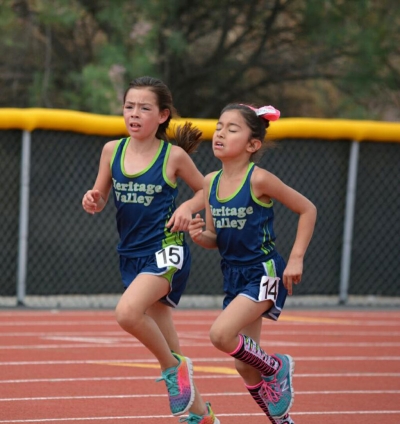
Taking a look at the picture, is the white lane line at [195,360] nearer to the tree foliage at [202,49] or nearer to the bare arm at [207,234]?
the bare arm at [207,234]

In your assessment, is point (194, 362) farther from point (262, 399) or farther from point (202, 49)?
point (202, 49)

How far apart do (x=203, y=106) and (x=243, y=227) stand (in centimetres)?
1353

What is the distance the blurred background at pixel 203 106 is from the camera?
11.1 metres

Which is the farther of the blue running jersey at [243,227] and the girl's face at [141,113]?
the girl's face at [141,113]

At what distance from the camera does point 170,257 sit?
5.41 meters

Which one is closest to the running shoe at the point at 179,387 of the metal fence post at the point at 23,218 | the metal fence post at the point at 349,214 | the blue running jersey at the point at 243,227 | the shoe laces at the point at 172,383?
the shoe laces at the point at 172,383

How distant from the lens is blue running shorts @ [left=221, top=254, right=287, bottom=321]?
5.24 meters

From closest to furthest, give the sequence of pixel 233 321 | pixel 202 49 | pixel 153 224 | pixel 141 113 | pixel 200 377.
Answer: pixel 233 321, pixel 153 224, pixel 141 113, pixel 200 377, pixel 202 49

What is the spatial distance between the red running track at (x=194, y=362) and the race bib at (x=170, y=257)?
1.10 meters

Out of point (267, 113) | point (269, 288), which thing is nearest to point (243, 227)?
point (269, 288)

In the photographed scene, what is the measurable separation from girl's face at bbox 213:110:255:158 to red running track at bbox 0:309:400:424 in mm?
1671

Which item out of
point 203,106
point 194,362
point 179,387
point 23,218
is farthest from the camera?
point 203,106

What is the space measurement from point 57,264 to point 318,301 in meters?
3.18

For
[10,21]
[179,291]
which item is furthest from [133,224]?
[10,21]
